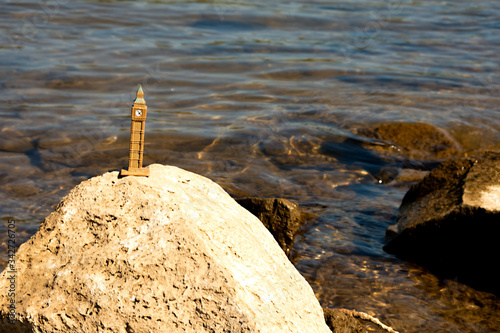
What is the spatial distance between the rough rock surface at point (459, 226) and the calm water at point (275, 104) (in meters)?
0.18

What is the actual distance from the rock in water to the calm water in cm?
167

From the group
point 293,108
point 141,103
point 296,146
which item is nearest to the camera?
point 141,103

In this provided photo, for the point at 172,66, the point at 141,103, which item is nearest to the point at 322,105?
the point at 172,66

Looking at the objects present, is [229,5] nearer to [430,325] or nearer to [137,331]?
[430,325]

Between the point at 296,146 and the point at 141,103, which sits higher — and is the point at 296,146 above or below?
below

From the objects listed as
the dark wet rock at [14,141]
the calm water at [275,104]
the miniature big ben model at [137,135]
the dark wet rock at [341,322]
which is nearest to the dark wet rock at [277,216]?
the calm water at [275,104]

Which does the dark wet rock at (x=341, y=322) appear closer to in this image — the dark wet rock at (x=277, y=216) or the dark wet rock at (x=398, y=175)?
the dark wet rock at (x=277, y=216)

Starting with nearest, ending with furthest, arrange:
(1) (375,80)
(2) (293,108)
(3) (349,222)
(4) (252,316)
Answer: (4) (252,316), (3) (349,222), (2) (293,108), (1) (375,80)

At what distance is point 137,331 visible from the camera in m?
2.77

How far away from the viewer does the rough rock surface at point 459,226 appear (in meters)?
4.67

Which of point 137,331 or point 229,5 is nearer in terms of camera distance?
point 137,331

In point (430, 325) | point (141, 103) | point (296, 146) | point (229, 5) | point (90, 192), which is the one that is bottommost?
point (430, 325)

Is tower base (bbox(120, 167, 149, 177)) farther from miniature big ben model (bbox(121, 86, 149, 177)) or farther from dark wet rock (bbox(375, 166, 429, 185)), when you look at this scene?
dark wet rock (bbox(375, 166, 429, 185))

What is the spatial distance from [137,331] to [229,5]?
14236 mm
